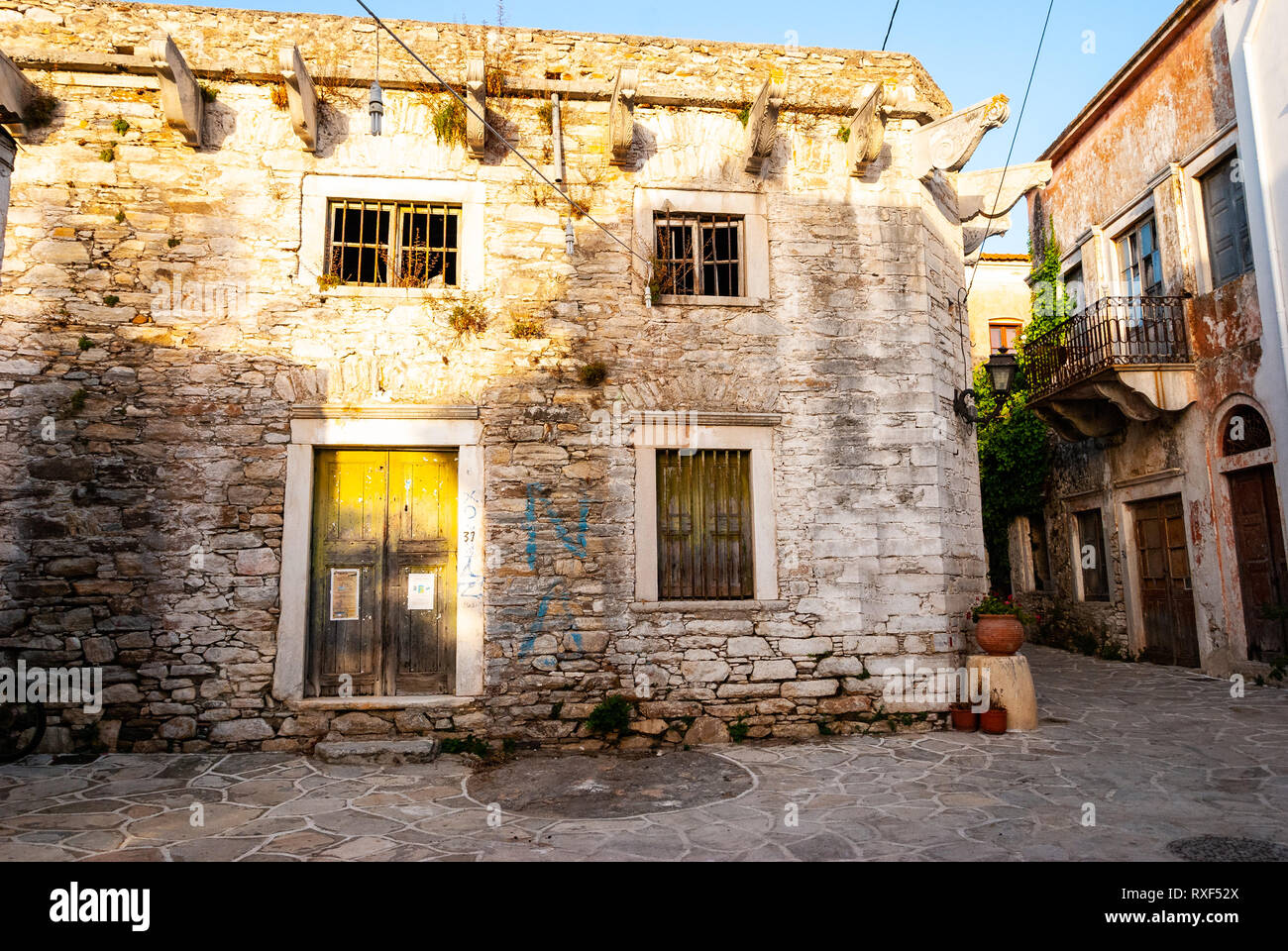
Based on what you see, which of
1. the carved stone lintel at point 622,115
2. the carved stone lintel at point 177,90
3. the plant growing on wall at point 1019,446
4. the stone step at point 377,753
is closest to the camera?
the stone step at point 377,753

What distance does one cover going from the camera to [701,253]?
7.34 meters

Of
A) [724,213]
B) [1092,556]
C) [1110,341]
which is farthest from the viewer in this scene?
[1092,556]

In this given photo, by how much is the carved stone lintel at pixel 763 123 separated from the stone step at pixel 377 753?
586cm

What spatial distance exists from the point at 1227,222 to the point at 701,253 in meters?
7.33

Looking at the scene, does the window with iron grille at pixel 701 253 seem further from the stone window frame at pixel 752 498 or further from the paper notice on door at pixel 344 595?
the paper notice on door at pixel 344 595

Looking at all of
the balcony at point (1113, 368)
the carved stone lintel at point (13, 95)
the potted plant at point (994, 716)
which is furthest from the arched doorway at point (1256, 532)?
the carved stone lintel at point (13, 95)

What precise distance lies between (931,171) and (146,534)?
797cm

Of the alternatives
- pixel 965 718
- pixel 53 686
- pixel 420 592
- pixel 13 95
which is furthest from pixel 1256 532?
pixel 13 95

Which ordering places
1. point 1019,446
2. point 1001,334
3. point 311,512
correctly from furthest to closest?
1. point 1001,334
2. point 1019,446
3. point 311,512

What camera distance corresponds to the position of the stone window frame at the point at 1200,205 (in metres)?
9.88

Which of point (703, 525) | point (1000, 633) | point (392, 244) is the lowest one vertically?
point (1000, 633)

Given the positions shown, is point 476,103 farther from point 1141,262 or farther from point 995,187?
point 1141,262

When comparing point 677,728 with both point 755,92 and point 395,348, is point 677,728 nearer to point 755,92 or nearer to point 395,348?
point 395,348

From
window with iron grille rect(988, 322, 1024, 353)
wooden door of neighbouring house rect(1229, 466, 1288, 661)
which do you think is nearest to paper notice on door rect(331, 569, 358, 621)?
wooden door of neighbouring house rect(1229, 466, 1288, 661)
